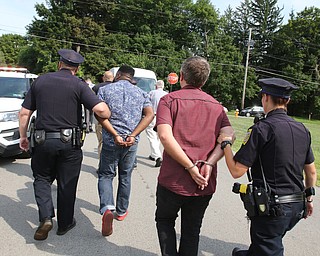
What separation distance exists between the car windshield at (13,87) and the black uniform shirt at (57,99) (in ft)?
14.4

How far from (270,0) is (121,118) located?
59880 millimetres

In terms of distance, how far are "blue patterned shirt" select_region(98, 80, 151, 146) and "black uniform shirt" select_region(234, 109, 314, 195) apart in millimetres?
1771

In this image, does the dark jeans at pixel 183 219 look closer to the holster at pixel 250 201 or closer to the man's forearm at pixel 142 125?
the holster at pixel 250 201

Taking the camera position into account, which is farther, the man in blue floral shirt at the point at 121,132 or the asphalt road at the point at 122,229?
the man in blue floral shirt at the point at 121,132

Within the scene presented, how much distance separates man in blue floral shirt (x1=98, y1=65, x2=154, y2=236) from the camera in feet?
12.2

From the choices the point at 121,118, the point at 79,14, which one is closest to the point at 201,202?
the point at 121,118

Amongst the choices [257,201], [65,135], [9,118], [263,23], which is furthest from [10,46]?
[257,201]

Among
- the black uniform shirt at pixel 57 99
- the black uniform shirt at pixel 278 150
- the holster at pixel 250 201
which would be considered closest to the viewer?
the black uniform shirt at pixel 278 150

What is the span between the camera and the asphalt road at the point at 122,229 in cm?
329

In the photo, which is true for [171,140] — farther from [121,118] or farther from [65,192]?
[65,192]

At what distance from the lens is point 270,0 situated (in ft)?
181

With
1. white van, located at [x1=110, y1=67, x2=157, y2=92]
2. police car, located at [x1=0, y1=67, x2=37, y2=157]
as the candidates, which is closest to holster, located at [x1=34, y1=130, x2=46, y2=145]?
police car, located at [x1=0, y1=67, x2=37, y2=157]

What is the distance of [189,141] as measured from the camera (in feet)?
8.05

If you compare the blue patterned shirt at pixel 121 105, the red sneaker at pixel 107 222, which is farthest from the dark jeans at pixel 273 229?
the blue patterned shirt at pixel 121 105
